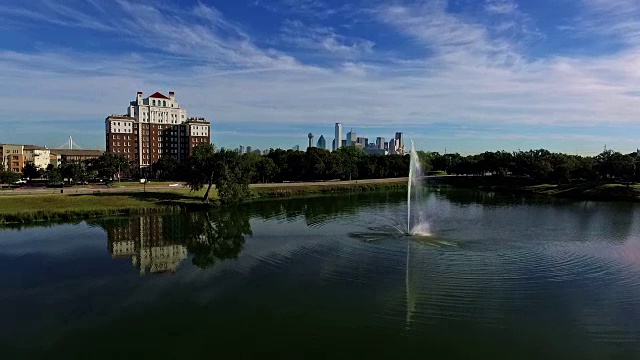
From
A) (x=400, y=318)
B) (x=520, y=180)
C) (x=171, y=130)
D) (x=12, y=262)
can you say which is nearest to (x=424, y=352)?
(x=400, y=318)

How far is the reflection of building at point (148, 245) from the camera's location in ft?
83.7

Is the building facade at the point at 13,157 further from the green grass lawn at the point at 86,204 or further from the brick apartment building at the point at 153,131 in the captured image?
the green grass lawn at the point at 86,204

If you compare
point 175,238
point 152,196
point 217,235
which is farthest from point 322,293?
point 152,196

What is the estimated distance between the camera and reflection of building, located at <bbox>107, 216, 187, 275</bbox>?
2552 cm

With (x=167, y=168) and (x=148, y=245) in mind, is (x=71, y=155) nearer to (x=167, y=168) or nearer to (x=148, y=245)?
(x=167, y=168)

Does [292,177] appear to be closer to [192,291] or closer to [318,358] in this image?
[192,291]

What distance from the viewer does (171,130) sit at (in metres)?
117

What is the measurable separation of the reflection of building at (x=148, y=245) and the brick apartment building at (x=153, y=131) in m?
75.8

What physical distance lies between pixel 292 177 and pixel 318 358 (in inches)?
3030

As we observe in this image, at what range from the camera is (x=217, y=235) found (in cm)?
3512

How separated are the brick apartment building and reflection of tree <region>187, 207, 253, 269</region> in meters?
71.5

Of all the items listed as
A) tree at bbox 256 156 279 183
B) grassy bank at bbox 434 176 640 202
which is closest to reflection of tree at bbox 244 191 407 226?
tree at bbox 256 156 279 183

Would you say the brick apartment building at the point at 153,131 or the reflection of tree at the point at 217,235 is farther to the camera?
the brick apartment building at the point at 153,131

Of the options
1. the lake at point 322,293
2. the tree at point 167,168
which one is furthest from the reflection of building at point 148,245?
the tree at point 167,168
